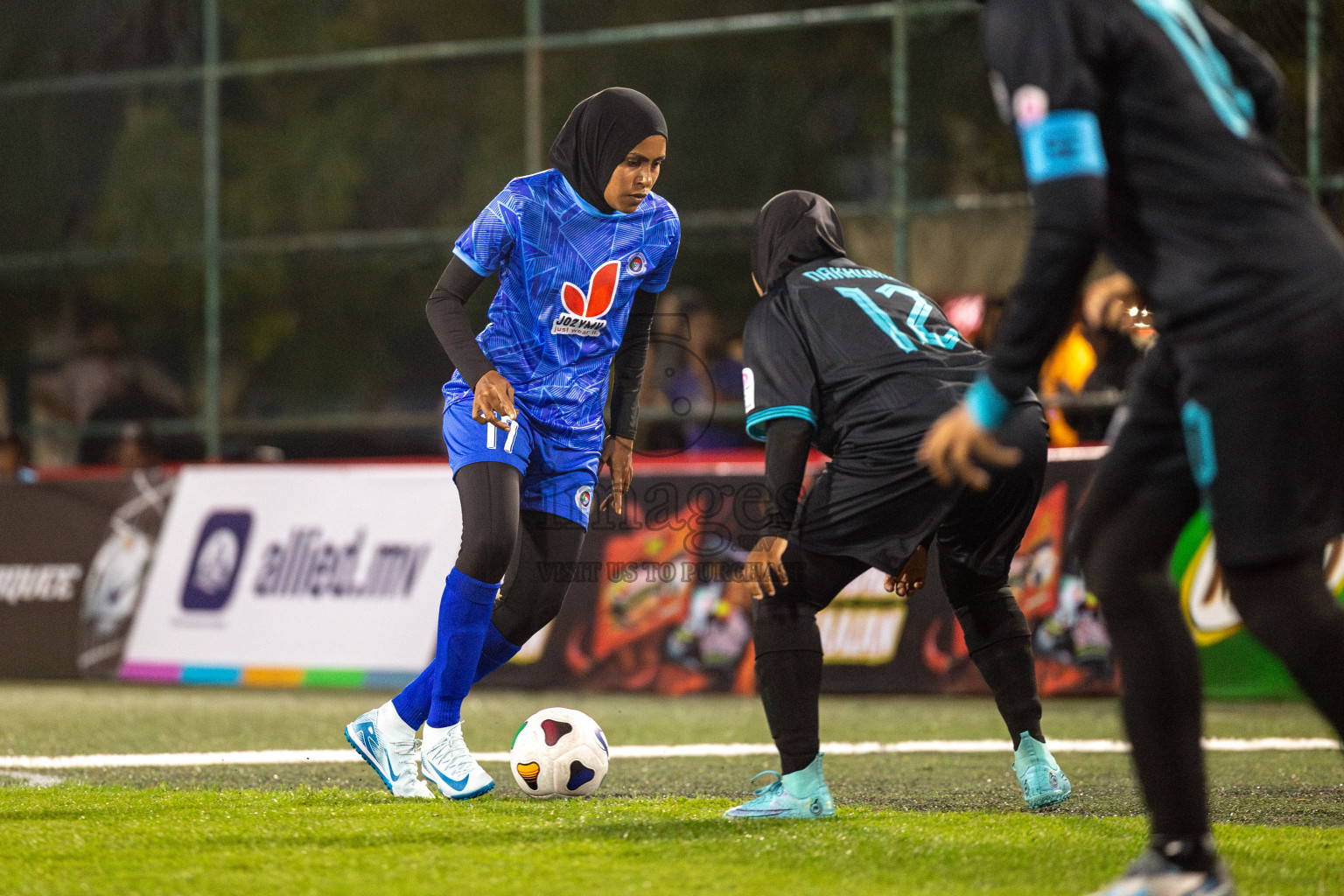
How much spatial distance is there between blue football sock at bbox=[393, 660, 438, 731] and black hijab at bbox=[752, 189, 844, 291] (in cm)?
173

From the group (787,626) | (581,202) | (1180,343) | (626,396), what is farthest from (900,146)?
(1180,343)

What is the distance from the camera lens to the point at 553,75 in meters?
14.5

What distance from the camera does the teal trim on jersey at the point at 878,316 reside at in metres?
4.71

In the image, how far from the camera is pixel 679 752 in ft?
22.3

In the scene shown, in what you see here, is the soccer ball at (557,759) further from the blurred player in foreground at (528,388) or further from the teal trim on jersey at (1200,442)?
the teal trim on jersey at (1200,442)

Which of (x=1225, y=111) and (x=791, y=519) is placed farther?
(x=791, y=519)

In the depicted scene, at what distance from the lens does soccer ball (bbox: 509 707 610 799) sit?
5.27 m

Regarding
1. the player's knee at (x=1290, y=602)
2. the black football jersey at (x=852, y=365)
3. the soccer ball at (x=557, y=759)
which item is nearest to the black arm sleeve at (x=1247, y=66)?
the player's knee at (x=1290, y=602)

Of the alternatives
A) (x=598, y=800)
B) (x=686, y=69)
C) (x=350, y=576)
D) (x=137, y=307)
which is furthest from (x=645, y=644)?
(x=137, y=307)

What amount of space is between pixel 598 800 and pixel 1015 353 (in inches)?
99.4

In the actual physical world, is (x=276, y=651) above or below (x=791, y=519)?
below

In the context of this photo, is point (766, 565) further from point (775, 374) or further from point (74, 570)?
point (74, 570)

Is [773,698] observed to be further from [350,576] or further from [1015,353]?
[350,576]

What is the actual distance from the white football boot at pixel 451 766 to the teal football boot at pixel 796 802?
0.94 meters
